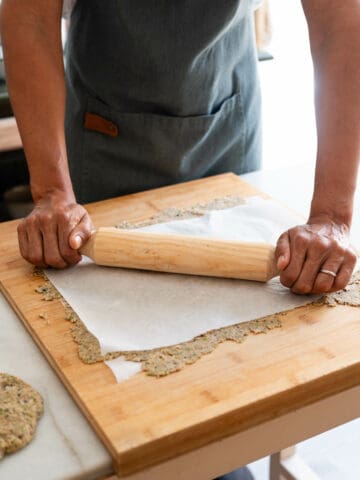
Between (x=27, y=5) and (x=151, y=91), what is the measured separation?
270mm

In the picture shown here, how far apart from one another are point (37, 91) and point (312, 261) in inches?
21.5

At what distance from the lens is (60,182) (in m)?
1.04

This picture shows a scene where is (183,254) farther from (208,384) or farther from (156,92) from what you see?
(156,92)

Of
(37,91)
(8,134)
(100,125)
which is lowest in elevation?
(8,134)

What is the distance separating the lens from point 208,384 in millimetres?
708

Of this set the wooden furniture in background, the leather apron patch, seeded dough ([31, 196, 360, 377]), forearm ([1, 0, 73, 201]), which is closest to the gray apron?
the leather apron patch

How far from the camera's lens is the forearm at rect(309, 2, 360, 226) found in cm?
99

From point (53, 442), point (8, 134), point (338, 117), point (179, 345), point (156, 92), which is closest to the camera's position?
point (53, 442)

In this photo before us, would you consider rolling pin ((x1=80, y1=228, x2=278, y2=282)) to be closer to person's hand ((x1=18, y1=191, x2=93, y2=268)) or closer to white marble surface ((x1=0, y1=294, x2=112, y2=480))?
person's hand ((x1=18, y1=191, x2=93, y2=268))

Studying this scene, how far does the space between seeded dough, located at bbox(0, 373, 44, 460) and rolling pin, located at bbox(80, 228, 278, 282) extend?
26cm

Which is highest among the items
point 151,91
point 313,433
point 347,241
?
point 151,91

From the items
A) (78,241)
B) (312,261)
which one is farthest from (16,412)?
(312,261)

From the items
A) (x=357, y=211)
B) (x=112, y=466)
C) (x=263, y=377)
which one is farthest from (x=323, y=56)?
(x=112, y=466)

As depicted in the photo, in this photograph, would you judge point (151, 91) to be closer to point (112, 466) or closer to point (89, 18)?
point (89, 18)
